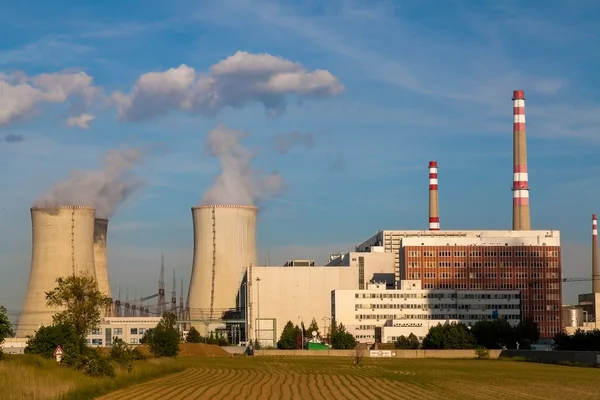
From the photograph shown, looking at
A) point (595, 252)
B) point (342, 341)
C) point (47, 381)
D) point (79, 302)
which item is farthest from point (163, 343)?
point (595, 252)

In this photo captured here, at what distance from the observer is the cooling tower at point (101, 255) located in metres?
123

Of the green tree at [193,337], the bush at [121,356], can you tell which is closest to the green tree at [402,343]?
the green tree at [193,337]

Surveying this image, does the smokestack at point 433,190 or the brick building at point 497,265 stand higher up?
the smokestack at point 433,190

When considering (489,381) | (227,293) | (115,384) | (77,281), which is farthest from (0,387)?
(227,293)

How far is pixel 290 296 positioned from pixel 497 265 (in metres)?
31.7

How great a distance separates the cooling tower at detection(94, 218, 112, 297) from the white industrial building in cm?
2829

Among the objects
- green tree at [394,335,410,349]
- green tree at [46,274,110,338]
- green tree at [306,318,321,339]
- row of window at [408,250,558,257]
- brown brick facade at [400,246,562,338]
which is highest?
row of window at [408,250,558,257]

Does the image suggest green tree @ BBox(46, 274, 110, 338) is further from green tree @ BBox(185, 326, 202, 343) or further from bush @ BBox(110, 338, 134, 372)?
green tree @ BBox(185, 326, 202, 343)

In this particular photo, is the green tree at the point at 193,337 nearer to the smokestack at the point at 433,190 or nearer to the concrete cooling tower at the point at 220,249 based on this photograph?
the concrete cooling tower at the point at 220,249

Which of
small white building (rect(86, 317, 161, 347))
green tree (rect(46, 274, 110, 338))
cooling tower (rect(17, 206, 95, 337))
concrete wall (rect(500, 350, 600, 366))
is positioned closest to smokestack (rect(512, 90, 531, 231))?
concrete wall (rect(500, 350, 600, 366))

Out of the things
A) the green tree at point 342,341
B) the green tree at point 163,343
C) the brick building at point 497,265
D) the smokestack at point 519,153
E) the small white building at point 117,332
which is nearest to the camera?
the green tree at point 163,343

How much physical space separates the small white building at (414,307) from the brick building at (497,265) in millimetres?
8328

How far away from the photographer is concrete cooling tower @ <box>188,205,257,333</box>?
12112cm

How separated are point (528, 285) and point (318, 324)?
32060mm
